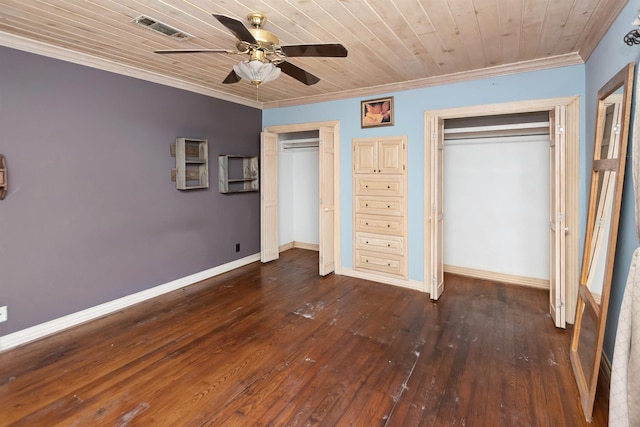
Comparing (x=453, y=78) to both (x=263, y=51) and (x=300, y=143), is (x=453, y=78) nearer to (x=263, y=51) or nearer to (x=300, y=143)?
(x=263, y=51)

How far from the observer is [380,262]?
433cm

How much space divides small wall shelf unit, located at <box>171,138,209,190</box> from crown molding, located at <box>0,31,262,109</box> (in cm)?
68

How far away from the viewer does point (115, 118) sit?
11.1ft

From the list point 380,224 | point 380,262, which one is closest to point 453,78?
point 380,224

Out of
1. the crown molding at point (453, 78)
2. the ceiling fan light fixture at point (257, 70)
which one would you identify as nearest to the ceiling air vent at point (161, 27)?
the ceiling fan light fixture at point (257, 70)

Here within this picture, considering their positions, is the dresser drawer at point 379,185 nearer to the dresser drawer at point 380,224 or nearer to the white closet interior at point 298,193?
the dresser drawer at point 380,224

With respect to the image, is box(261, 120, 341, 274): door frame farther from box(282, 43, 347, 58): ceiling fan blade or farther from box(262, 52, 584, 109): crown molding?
box(282, 43, 347, 58): ceiling fan blade

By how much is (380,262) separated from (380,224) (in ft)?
1.68

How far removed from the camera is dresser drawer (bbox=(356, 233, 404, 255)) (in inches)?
165

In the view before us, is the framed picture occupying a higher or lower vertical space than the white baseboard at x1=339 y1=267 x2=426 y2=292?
higher

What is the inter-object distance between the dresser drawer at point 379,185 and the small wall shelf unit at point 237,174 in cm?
169

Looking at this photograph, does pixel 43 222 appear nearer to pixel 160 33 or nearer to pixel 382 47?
pixel 160 33

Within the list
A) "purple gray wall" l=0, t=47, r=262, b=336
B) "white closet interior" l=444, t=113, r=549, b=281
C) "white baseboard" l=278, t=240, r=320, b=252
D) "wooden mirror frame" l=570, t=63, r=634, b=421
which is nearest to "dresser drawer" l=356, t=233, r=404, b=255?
"white closet interior" l=444, t=113, r=549, b=281

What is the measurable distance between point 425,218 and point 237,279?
262 centimetres
